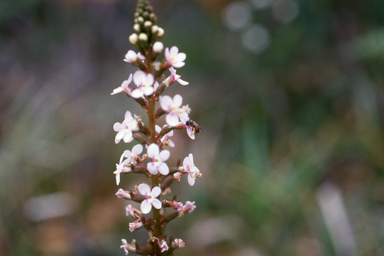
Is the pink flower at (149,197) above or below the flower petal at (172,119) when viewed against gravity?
below

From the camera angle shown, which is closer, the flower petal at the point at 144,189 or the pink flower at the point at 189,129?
the flower petal at the point at 144,189

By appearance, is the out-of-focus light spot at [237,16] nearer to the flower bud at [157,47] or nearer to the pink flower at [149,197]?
the flower bud at [157,47]

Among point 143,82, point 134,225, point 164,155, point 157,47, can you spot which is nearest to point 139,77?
point 143,82

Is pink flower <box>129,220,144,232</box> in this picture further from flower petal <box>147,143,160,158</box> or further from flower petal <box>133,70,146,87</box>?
flower petal <box>133,70,146,87</box>

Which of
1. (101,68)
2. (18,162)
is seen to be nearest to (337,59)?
(101,68)

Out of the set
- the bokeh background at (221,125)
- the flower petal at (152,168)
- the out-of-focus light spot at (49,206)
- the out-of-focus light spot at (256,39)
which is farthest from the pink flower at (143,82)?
the out-of-focus light spot at (256,39)

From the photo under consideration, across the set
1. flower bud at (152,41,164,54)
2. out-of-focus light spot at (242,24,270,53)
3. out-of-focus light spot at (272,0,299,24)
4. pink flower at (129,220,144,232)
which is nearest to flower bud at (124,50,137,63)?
flower bud at (152,41,164,54)

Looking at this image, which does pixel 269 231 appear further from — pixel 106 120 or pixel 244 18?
pixel 244 18
